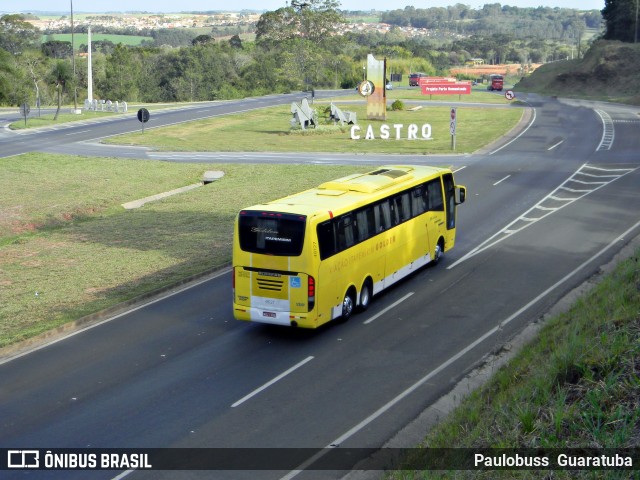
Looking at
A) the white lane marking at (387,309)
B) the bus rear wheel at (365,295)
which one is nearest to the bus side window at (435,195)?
the white lane marking at (387,309)

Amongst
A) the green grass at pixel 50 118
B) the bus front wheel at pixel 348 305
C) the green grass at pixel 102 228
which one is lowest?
the green grass at pixel 102 228

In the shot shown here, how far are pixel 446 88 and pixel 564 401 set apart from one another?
96.2 m

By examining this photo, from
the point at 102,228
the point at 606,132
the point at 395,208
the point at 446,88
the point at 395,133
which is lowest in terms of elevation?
the point at 102,228

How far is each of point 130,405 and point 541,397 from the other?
292 inches

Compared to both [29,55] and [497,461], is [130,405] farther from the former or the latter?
[29,55]

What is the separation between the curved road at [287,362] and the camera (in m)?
14.4

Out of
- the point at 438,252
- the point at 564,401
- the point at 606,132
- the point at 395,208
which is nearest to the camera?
the point at 564,401

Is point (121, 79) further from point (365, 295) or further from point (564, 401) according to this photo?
point (564, 401)

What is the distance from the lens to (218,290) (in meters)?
23.3

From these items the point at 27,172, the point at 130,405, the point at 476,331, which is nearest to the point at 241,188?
the point at 27,172

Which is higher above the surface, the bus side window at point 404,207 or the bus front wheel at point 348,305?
the bus side window at point 404,207

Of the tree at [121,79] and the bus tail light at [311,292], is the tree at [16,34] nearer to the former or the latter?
the tree at [121,79]

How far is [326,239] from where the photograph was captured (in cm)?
1900

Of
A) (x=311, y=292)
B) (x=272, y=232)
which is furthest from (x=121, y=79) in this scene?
(x=311, y=292)
